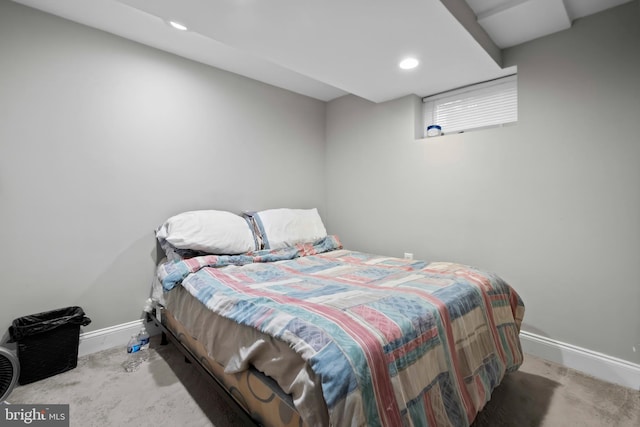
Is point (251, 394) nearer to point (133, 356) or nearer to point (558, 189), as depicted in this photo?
point (133, 356)

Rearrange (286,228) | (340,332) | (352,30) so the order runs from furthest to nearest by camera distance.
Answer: (286,228) < (352,30) < (340,332)

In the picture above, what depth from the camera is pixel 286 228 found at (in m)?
2.88

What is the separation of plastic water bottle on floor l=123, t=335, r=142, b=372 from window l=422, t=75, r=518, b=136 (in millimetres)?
3178

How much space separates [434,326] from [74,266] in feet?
8.01

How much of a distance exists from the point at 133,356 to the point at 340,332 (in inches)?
75.9

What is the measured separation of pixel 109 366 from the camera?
2062 millimetres

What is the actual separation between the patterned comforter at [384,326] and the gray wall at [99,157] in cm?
65

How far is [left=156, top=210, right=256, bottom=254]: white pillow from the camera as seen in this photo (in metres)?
2.27

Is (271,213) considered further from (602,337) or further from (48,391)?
(602,337)

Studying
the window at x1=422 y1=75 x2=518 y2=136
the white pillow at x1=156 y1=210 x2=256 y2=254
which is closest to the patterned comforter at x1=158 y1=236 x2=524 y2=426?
the white pillow at x1=156 y1=210 x2=256 y2=254

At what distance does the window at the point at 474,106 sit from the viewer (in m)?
2.51

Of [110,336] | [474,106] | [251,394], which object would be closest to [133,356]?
[110,336]

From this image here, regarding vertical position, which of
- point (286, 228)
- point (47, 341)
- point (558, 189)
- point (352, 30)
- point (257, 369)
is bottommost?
point (47, 341)

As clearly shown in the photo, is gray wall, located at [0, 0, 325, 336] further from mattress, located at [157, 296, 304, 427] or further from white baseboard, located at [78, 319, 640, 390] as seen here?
mattress, located at [157, 296, 304, 427]
